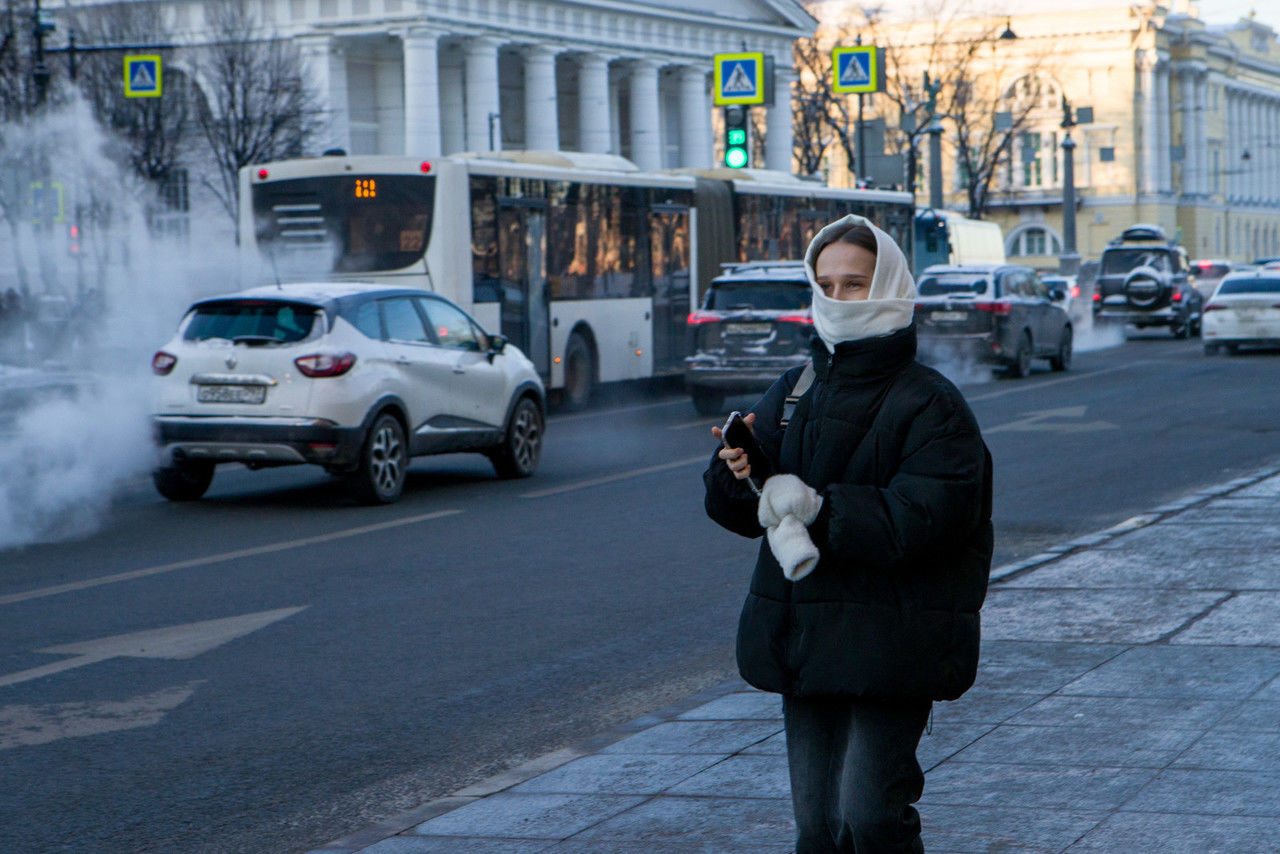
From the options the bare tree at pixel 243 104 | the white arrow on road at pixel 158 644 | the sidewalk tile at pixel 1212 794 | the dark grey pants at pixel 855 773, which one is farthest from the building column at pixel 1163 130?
the dark grey pants at pixel 855 773

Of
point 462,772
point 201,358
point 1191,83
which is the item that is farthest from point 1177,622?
point 1191,83

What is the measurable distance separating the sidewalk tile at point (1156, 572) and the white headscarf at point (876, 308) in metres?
5.68

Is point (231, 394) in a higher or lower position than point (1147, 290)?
lower

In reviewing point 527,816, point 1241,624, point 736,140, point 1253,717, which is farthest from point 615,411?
point 527,816

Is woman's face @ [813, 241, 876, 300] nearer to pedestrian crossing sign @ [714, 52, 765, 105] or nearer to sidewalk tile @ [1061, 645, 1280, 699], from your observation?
sidewalk tile @ [1061, 645, 1280, 699]

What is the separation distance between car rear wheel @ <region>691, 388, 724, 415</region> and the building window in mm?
87794

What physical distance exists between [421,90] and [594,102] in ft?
30.7

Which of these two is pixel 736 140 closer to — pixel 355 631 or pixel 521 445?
pixel 521 445

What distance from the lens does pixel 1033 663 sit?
23.4 feet

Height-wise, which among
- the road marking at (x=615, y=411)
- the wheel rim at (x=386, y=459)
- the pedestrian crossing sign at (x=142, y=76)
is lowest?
the road marking at (x=615, y=411)

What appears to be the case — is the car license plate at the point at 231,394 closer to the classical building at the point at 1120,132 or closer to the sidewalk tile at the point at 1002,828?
the sidewalk tile at the point at 1002,828

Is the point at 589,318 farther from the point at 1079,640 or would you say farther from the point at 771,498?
the point at 771,498

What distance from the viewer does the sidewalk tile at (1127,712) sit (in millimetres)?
5980

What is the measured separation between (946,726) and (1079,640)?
1.70m
